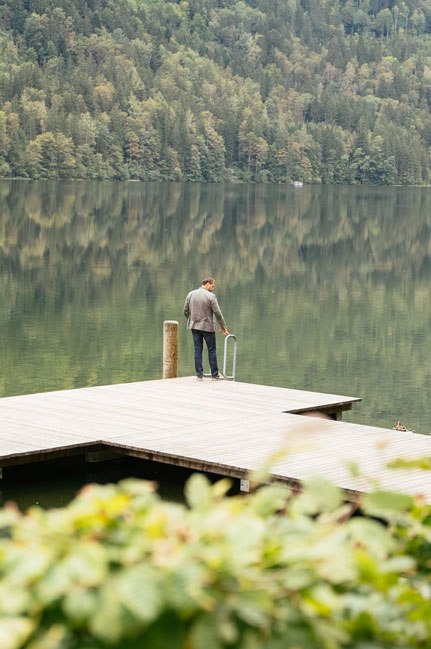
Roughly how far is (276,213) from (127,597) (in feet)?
308

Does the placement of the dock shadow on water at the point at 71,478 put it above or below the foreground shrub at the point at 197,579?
below

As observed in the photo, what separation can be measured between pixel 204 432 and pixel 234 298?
80.4ft

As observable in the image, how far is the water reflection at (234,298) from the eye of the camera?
79.7 ft

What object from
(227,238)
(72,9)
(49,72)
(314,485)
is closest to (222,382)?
(314,485)

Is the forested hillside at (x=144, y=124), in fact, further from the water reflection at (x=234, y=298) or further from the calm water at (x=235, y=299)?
the calm water at (x=235, y=299)

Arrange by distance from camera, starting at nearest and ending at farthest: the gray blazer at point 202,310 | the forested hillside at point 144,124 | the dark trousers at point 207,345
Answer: the gray blazer at point 202,310 → the dark trousers at point 207,345 → the forested hillside at point 144,124

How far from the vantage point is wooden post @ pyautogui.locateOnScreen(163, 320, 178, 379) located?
16703mm

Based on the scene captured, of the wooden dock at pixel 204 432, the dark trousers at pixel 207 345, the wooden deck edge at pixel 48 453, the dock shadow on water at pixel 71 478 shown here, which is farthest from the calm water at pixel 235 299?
the wooden deck edge at pixel 48 453

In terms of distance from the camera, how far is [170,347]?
55.4 feet

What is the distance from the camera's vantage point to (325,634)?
2.25 m

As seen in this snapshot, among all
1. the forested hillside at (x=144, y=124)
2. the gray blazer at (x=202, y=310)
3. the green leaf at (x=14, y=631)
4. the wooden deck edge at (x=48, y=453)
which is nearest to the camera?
the green leaf at (x=14, y=631)

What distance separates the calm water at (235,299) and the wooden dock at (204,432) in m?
4.56

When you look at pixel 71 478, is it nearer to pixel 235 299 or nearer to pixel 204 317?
pixel 204 317

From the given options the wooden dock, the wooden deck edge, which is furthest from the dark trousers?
the wooden deck edge
